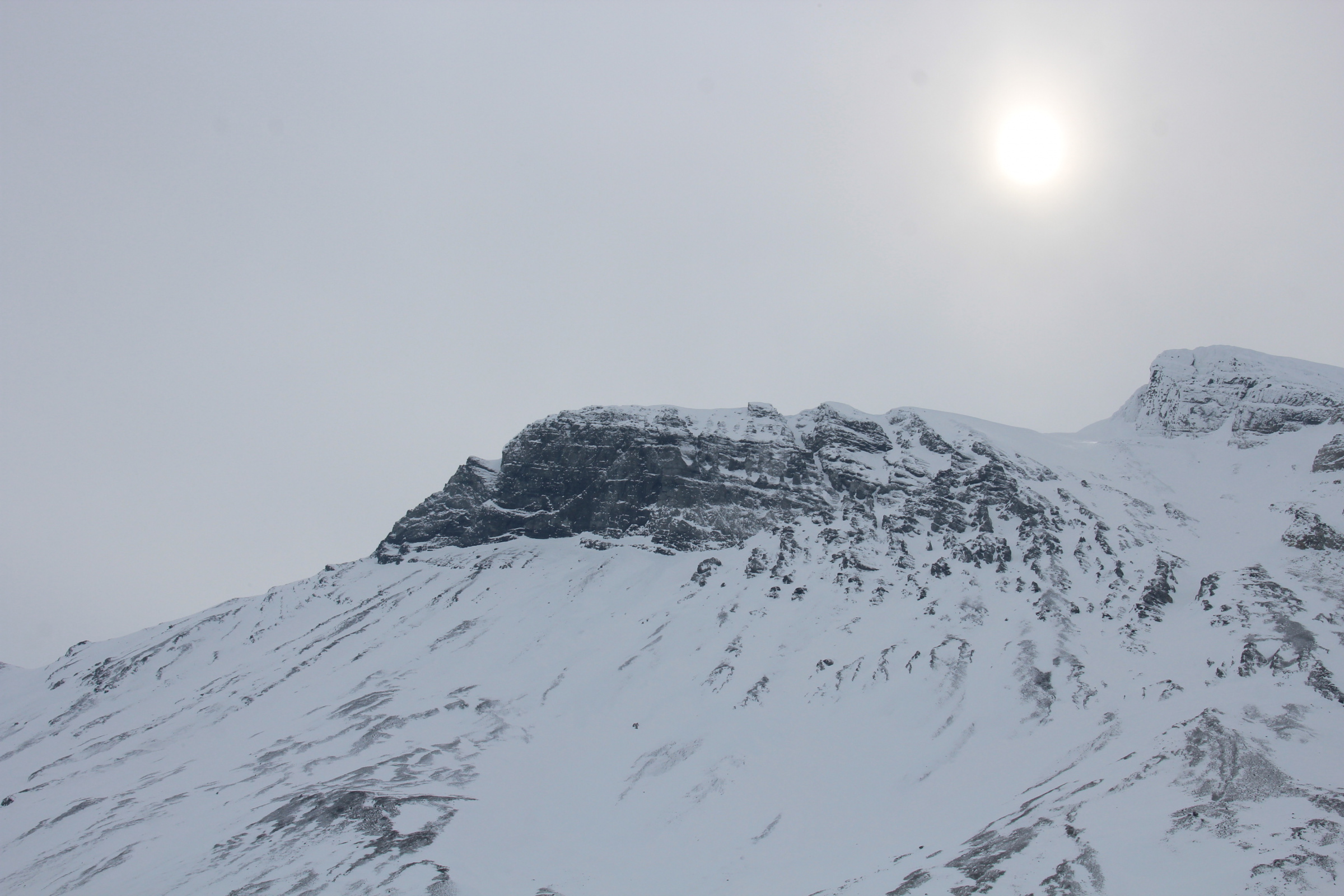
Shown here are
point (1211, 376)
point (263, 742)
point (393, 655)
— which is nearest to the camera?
point (263, 742)

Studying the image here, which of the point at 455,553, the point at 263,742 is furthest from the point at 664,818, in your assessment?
the point at 455,553

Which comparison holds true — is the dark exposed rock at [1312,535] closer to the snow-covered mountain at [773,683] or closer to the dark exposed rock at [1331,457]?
the snow-covered mountain at [773,683]

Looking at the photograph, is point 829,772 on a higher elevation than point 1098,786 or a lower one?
lower

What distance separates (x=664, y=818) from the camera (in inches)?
2827

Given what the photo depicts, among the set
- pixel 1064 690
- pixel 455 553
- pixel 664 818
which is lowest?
pixel 664 818

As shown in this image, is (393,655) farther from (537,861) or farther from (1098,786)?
(1098,786)

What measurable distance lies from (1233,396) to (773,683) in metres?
99.0

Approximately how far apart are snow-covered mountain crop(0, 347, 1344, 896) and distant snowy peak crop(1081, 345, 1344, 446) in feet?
2.75

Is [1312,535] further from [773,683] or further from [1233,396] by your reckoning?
[1233,396]

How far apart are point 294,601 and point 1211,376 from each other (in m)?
168

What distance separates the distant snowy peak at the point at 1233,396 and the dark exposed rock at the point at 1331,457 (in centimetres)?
1487

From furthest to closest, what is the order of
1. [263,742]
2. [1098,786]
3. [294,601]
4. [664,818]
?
1. [294,601]
2. [263,742]
3. [664,818]
4. [1098,786]

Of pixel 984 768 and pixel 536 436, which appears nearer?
pixel 984 768

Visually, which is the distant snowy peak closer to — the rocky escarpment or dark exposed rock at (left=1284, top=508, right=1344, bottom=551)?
the rocky escarpment
